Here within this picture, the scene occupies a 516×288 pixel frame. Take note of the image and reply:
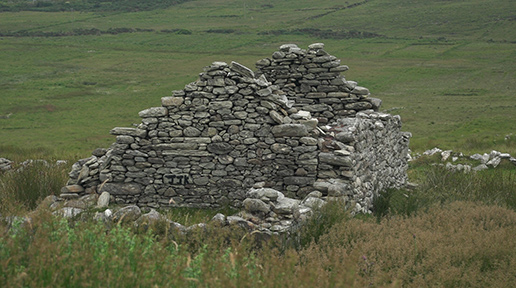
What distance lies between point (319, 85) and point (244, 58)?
5489cm

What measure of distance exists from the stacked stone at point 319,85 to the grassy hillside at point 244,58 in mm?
11591

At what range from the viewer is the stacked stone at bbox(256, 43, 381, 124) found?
13.9 metres

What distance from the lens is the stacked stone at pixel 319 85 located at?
1395 centimetres

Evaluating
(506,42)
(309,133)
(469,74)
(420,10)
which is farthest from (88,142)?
(420,10)

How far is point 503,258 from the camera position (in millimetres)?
7199

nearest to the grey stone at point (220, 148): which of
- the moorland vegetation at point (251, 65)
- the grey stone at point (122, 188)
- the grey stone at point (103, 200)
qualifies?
the moorland vegetation at point (251, 65)

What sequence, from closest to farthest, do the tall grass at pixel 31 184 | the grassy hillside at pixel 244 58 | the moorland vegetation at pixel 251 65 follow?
the moorland vegetation at pixel 251 65 < the tall grass at pixel 31 184 < the grassy hillside at pixel 244 58

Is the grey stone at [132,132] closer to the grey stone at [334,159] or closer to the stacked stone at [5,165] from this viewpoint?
the grey stone at [334,159]

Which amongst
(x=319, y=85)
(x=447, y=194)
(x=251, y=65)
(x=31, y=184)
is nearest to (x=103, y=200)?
(x=31, y=184)

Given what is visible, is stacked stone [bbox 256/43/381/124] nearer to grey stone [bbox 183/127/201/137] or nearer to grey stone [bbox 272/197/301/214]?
grey stone [bbox 183/127/201/137]

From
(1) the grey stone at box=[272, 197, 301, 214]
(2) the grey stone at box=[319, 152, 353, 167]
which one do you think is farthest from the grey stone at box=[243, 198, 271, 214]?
(2) the grey stone at box=[319, 152, 353, 167]

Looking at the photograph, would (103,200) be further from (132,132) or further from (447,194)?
(447,194)

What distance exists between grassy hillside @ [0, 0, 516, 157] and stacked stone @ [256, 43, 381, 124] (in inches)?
456

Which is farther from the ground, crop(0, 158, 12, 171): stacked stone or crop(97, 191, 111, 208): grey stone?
crop(97, 191, 111, 208): grey stone
